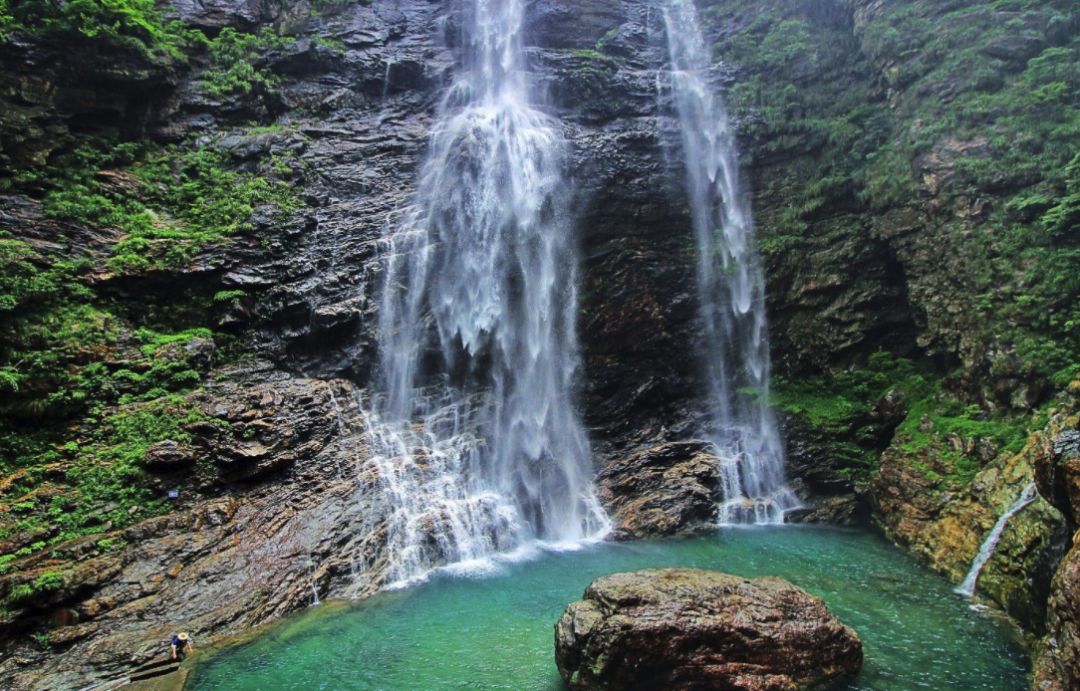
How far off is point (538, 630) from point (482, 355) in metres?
9.24

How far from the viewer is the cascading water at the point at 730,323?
52.1 feet

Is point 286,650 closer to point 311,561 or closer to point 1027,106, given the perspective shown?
point 311,561

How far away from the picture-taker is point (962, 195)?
14.2 m

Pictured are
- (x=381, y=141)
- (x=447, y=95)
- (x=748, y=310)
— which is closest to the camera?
(x=748, y=310)

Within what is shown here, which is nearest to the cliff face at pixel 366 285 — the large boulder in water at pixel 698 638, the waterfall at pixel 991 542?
the waterfall at pixel 991 542

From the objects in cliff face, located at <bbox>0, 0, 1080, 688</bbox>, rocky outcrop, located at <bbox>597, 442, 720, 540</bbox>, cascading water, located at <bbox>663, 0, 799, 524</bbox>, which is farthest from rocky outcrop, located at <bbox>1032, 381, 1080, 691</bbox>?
cascading water, located at <bbox>663, 0, 799, 524</bbox>

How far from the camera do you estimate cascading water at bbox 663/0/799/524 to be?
52.1 feet

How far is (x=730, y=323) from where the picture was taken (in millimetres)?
17984

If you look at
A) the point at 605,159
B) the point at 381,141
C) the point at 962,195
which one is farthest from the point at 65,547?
the point at 962,195

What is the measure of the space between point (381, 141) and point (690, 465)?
14813 mm

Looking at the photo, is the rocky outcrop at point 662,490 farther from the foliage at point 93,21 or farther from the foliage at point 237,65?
the foliage at point 93,21

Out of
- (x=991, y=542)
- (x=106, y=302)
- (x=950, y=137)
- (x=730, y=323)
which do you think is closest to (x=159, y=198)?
(x=106, y=302)

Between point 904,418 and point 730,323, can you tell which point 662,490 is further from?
point 904,418

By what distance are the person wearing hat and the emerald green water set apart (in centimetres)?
45
